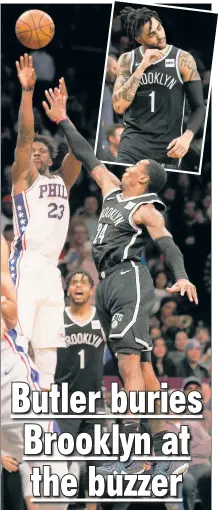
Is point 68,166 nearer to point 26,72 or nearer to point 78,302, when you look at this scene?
point 26,72

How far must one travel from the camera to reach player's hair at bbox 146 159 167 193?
A: 495 cm

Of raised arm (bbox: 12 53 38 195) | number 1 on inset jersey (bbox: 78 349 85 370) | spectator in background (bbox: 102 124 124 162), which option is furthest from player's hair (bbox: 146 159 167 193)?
number 1 on inset jersey (bbox: 78 349 85 370)

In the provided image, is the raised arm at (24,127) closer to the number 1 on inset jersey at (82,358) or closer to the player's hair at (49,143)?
the player's hair at (49,143)

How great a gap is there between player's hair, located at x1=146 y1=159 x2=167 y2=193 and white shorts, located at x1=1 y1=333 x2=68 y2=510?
1.27 meters

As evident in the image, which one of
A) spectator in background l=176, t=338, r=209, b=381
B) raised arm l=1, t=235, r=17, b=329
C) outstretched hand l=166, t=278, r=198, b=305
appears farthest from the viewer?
spectator in background l=176, t=338, r=209, b=381

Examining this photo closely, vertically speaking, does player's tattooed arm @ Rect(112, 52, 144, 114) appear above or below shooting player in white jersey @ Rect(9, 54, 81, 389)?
above

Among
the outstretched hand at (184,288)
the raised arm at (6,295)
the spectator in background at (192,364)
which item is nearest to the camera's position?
the outstretched hand at (184,288)

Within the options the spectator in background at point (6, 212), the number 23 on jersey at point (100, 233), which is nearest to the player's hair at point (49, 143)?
the spectator in background at point (6, 212)

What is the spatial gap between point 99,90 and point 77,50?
286mm

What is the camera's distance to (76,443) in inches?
193

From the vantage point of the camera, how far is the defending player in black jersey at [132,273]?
4.83 m

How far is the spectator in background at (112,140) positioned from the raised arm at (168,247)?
0.39 meters

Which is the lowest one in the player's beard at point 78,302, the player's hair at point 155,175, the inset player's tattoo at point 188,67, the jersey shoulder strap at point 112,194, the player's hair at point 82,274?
the player's beard at point 78,302

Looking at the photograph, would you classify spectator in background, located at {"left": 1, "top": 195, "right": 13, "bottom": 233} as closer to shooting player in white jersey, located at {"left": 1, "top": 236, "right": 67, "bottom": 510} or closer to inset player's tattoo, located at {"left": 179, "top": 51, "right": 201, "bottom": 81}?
shooting player in white jersey, located at {"left": 1, "top": 236, "right": 67, "bottom": 510}
